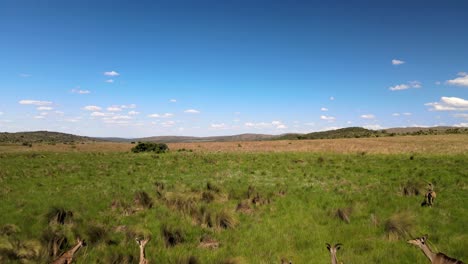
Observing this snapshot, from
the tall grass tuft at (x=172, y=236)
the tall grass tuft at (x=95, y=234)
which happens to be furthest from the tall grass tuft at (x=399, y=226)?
the tall grass tuft at (x=95, y=234)

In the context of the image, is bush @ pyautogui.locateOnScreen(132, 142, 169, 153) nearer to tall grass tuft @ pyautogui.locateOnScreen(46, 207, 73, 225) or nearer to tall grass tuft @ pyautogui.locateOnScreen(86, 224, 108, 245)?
tall grass tuft @ pyautogui.locateOnScreen(46, 207, 73, 225)

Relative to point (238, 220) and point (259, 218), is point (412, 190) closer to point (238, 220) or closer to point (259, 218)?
point (259, 218)

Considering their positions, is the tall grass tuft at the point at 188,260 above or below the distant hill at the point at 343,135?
below

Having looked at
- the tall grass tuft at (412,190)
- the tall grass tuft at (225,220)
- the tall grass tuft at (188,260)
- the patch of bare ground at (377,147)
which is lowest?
the tall grass tuft at (188,260)

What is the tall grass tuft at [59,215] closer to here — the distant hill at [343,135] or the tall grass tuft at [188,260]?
the tall grass tuft at [188,260]

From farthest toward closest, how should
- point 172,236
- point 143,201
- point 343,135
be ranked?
point 343,135, point 143,201, point 172,236

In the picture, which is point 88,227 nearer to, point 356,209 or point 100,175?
point 356,209

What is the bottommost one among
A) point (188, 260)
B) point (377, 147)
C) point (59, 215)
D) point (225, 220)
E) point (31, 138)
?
point (188, 260)

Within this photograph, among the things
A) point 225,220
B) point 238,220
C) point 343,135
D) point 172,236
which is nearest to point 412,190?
point 238,220

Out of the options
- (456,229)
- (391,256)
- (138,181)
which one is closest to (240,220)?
(391,256)

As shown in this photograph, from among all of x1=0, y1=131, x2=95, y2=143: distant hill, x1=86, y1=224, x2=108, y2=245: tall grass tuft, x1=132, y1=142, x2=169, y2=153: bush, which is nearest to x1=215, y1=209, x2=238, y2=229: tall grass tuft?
x1=86, y1=224, x2=108, y2=245: tall grass tuft

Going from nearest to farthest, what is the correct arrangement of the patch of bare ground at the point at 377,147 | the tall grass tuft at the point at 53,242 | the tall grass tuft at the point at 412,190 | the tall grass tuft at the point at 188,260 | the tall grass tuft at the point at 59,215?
the tall grass tuft at the point at 188,260 → the tall grass tuft at the point at 53,242 → the tall grass tuft at the point at 59,215 → the tall grass tuft at the point at 412,190 → the patch of bare ground at the point at 377,147

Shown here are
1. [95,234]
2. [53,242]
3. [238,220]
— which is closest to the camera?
[53,242]

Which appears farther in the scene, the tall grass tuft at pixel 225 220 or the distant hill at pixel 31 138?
the distant hill at pixel 31 138
